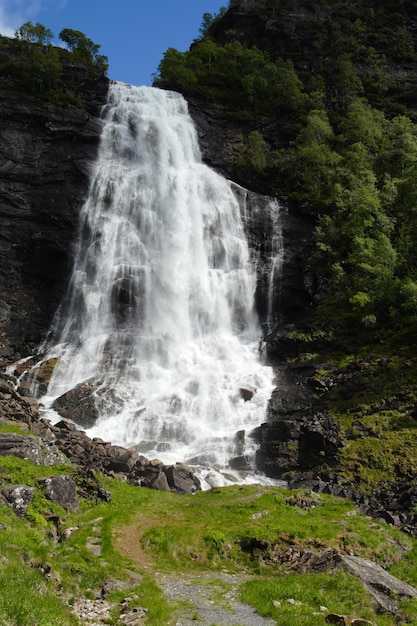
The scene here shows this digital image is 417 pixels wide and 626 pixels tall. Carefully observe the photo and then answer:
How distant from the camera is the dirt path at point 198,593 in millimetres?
9211

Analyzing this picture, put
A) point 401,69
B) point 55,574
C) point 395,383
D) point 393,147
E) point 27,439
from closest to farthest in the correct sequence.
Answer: point 55,574 → point 27,439 → point 395,383 → point 393,147 → point 401,69

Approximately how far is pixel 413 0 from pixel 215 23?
3067 cm

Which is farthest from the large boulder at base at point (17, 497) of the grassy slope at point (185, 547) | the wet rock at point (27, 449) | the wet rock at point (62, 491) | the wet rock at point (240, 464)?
the wet rock at point (240, 464)

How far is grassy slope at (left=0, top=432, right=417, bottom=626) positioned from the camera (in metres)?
8.87

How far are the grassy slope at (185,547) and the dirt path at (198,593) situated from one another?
10 cm

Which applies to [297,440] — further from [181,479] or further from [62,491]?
[62,491]

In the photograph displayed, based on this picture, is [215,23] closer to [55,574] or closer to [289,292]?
[289,292]

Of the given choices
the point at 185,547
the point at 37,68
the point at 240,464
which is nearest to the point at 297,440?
the point at 240,464

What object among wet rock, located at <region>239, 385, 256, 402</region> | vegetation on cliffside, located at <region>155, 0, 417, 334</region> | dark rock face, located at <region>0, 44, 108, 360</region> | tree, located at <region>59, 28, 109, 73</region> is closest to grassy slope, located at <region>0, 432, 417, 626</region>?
wet rock, located at <region>239, 385, 256, 402</region>

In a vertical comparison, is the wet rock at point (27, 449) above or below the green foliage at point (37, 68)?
below

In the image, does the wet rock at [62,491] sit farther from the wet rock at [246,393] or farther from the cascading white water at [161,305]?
the wet rock at [246,393]

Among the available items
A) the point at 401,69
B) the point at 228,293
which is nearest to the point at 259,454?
Answer: the point at 228,293

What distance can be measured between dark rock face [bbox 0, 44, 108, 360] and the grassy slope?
72.7ft

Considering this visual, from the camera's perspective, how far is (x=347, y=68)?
6350cm
